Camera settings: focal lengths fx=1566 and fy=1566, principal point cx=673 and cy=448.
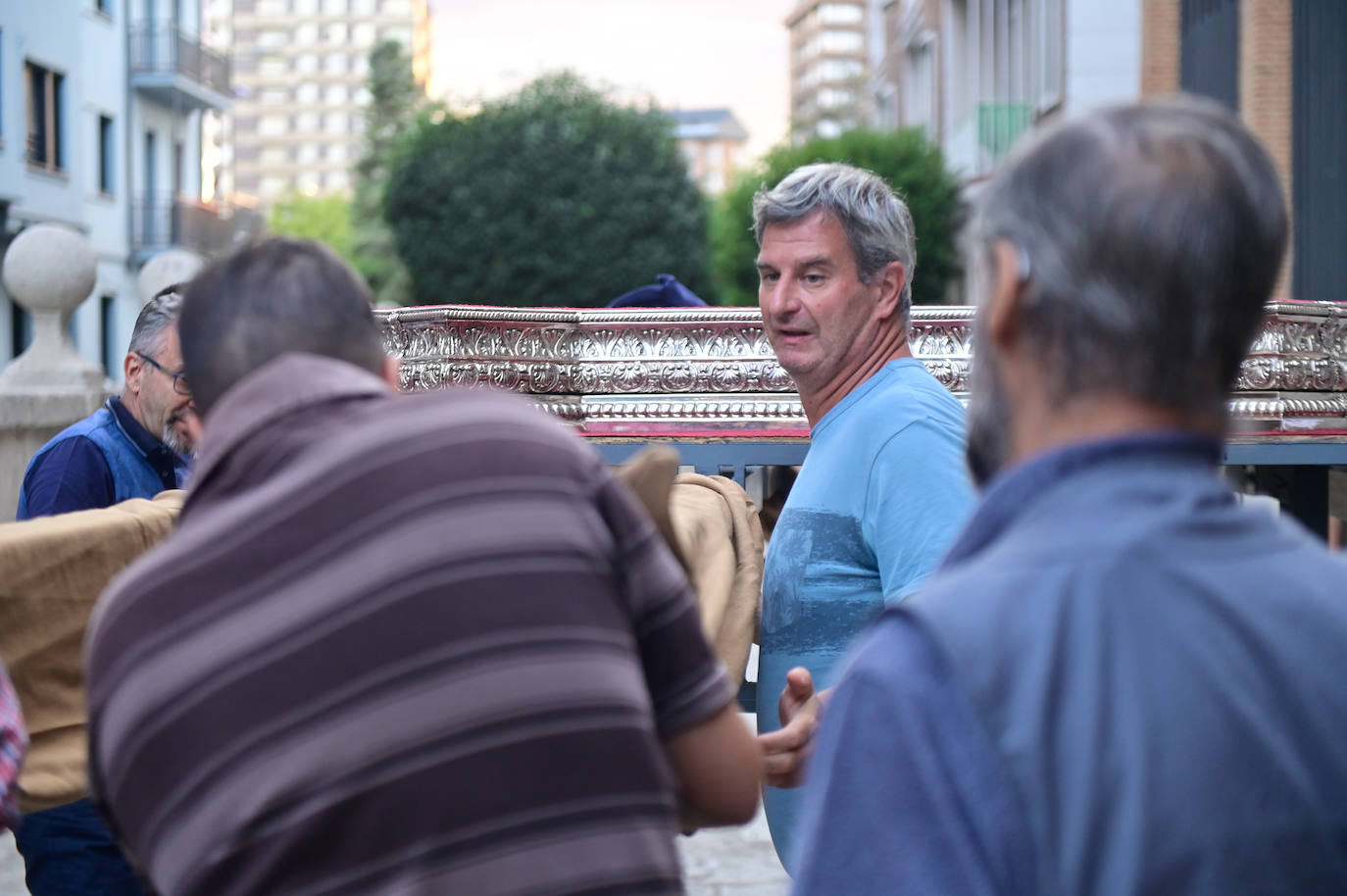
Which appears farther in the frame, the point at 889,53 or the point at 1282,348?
the point at 889,53

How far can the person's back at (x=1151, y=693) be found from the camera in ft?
3.50

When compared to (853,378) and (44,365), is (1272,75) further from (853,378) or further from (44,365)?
(853,378)

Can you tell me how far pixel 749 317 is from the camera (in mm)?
3727

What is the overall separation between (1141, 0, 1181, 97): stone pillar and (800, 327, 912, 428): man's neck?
50.9ft

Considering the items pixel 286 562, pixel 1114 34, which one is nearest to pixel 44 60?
pixel 1114 34

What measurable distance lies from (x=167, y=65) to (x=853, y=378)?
104ft

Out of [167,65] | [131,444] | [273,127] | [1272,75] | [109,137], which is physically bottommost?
[131,444]

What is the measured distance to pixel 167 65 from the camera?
31.8 metres

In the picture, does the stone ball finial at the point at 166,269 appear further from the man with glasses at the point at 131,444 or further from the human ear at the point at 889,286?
the human ear at the point at 889,286

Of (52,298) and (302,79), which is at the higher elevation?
(302,79)

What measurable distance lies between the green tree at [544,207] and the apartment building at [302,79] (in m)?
109

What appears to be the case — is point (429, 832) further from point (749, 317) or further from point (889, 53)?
point (889, 53)

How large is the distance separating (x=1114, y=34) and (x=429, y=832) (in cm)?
1804

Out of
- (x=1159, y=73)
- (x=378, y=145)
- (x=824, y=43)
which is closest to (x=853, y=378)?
(x=1159, y=73)
